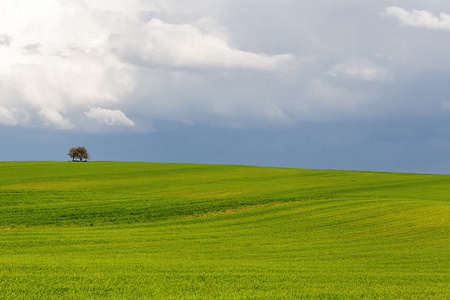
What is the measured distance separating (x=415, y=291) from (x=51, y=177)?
59.8m

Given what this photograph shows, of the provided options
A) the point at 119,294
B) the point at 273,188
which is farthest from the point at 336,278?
the point at 273,188

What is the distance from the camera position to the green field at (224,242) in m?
A: 12.1

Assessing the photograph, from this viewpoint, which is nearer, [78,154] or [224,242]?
[224,242]

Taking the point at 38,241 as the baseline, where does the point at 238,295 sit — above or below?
above

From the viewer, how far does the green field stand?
39.7 feet

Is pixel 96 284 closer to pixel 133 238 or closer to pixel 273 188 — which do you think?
pixel 133 238

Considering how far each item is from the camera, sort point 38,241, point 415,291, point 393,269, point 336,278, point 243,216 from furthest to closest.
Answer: point 243,216 < point 38,241 < point 393,269 < point 336,278 < point 415,291

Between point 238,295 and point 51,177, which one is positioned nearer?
point 238,295

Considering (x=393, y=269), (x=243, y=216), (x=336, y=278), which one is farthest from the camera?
(x=243, y=216)

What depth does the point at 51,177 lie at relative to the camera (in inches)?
Answer: 2530

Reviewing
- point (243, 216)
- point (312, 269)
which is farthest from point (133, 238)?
point (312, 269)

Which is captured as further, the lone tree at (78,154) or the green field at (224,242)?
the lone tree at (78,154)

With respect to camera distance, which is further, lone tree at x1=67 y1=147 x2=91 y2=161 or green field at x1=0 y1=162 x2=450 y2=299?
lone tree at x1=67 y1=147 x2=91 y2=161

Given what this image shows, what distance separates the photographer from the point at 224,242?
85.2 feet
